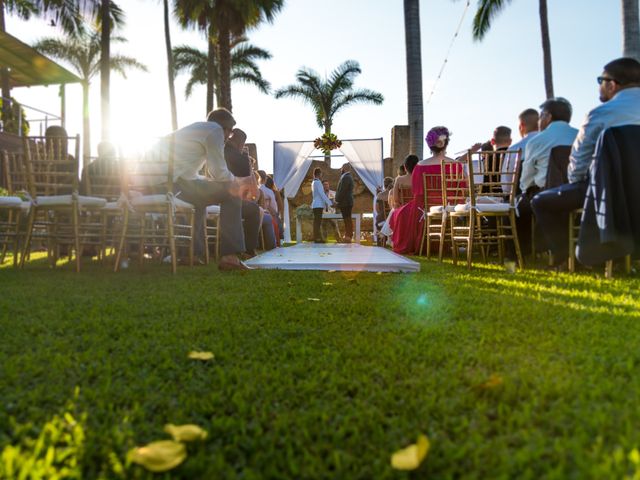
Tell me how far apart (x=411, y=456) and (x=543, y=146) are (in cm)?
414

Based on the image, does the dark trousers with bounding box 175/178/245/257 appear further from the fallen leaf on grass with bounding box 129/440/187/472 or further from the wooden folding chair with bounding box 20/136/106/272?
the fallen leaf on grass with bounding box 129/440/187/472

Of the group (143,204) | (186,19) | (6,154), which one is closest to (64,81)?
(186,19)

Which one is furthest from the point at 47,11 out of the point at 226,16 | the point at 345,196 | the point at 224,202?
the point at 224,202

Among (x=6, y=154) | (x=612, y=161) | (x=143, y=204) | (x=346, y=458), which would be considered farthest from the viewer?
(x=6, y=154)

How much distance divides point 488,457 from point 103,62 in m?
17.2

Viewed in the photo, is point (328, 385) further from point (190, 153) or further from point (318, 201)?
point (318, 201)

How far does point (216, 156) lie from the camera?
450 centimetres

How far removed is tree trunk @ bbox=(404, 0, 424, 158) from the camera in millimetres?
11109

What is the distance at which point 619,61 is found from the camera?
11.4 feet

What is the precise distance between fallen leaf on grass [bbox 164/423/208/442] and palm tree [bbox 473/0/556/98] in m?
13.9

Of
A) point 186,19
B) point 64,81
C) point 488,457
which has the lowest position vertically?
point 488,457

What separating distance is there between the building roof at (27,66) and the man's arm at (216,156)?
10302 mm

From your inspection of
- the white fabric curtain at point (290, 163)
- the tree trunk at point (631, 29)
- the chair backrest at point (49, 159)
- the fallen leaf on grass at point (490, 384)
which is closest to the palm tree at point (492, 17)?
the tree trunk at point (631, 29)

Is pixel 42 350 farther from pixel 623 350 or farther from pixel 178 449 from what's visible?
pixel 623 350
